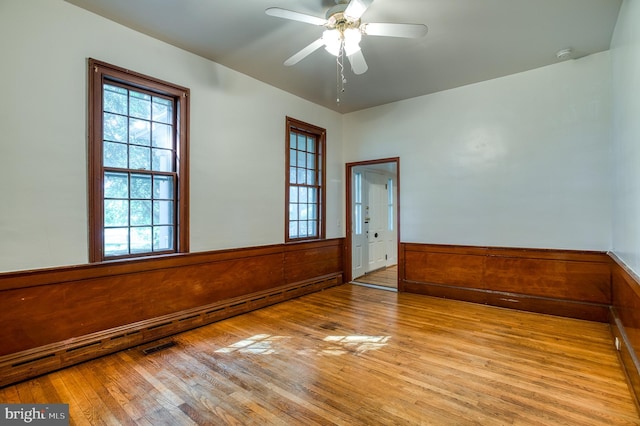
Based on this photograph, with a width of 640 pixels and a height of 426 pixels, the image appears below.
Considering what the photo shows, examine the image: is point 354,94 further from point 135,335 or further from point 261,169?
point 135,335

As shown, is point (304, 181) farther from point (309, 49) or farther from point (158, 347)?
point (158, 347)

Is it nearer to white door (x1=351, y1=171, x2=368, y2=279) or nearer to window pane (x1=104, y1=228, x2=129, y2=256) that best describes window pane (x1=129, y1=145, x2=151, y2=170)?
window pane (x1=104, y1=228, x2=129, y2=256)

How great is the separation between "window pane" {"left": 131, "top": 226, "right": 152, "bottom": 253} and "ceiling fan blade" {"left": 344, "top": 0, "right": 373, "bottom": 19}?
2734 millimetres

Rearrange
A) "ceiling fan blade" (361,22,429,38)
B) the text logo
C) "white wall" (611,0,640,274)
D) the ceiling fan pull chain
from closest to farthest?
the text logo
"white wall" (611,0,640,274)
"ceiling fan blade" (361,22,429,38)
the ceiling fan pull chain

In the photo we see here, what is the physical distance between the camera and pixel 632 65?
2338 mm

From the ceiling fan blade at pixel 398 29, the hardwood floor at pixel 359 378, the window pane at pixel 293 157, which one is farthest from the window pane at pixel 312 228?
the ceiling fan blade at pixel 398 29

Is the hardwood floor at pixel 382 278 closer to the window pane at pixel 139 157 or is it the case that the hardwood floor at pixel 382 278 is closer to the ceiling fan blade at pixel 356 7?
the window pane at pixel 139 157

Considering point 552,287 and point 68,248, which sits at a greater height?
point 68,248

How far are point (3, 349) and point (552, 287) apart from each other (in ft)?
17.8

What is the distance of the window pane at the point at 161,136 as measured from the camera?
10.8 feet

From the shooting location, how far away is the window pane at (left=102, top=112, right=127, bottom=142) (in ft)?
9.50

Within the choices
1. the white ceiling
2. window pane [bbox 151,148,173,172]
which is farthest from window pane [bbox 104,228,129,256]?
the white ceiling

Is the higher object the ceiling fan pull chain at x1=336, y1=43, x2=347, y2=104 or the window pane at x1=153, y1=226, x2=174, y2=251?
the ceiling fan pull chain at x1=336, y1=43, x2=347, y2=104

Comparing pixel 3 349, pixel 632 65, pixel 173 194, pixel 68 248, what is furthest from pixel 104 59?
pixel 632 65
